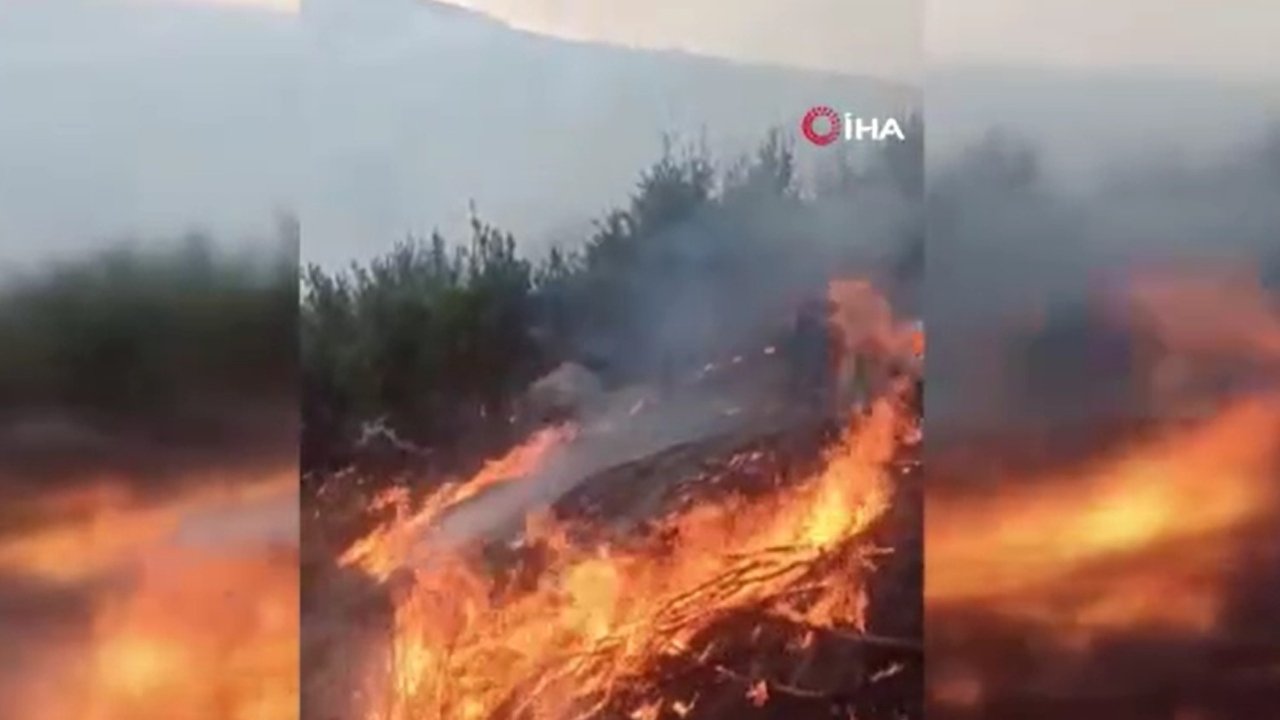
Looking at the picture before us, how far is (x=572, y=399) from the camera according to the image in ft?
4.41

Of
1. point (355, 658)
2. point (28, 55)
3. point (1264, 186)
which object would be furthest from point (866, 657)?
point (28, 55)

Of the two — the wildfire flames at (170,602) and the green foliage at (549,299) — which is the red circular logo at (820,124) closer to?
the green foliage at (549,299)

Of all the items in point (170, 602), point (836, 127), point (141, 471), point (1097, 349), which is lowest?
point (170, 602)

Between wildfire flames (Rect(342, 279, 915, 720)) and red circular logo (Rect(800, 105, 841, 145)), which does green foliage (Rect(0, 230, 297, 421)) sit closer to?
wildfire flames (Rect(342, 279, 915, 720))

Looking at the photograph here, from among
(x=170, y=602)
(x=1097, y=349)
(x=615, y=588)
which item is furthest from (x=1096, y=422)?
(x=170, y=602)

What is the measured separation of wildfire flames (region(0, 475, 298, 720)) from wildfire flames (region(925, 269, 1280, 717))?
59 centimetres

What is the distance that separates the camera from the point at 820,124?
4.42 ft

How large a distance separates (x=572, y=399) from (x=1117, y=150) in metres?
0.54

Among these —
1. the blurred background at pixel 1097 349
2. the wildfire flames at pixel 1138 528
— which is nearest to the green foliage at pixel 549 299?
the blurred background at pixel 1097 349

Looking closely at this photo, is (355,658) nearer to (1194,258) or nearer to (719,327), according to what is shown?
(719,327)

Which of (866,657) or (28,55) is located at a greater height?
(28,55)

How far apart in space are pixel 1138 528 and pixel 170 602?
86 cm

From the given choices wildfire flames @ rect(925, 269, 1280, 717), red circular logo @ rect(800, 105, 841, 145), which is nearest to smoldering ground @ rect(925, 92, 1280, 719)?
wildfire flames @ rect(925, 269, 1280, 717)

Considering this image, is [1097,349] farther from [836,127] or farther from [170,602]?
[170,602]
